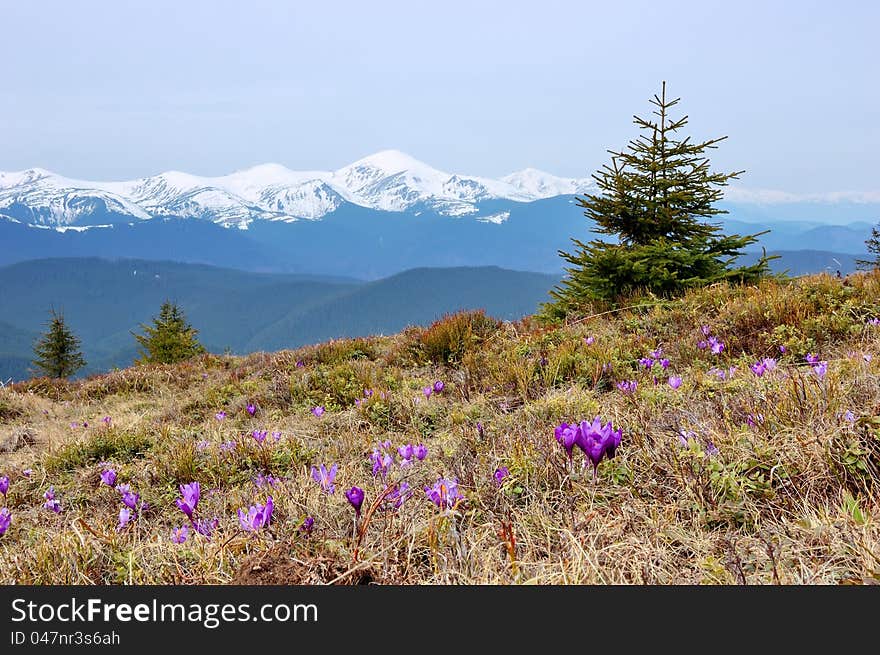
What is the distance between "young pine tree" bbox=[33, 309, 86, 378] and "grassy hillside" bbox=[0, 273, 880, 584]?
4565cm

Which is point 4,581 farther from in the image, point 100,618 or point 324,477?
point 324,477

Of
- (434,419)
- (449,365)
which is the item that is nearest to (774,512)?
(434,419)

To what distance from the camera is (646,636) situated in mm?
1320

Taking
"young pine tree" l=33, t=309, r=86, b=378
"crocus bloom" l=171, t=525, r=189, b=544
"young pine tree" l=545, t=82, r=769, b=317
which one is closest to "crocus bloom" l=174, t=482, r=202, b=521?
"crocus bloom" l=171, t=525, r=189, b=544

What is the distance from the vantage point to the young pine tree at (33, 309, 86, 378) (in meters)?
42.2

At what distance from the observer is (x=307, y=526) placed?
1.92 meters

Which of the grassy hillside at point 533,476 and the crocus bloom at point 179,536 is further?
the crocus bloom at point 179,536

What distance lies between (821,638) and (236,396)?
21.8 feet

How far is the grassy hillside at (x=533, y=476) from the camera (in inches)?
67.3

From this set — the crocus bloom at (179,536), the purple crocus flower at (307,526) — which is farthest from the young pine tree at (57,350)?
the purple crocus flower at (307,526)

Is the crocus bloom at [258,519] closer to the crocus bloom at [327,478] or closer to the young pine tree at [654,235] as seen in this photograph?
the crocus bloom at [327,478]

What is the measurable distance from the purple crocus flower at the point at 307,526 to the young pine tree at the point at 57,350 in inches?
1952

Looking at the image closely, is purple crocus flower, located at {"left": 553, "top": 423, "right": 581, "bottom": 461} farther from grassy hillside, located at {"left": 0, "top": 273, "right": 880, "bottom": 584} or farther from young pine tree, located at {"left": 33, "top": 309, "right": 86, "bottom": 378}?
young pine tree, located at {"left": 33, "top": 309, "right": 86, "bottom": 378}

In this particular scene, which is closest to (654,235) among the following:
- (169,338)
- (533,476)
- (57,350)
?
(533,476)
